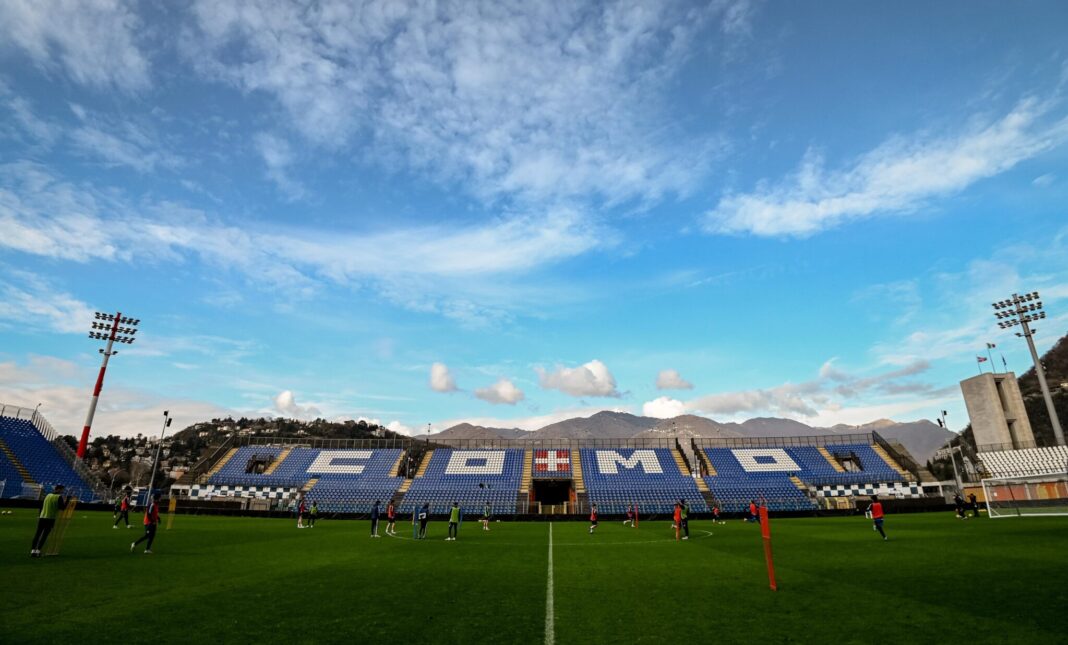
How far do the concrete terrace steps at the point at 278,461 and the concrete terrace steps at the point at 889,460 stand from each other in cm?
6233

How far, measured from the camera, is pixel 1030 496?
109ft

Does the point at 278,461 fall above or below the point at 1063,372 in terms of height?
below

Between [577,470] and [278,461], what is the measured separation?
32.6 meters

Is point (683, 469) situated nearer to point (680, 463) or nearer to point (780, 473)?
point (680, 463)

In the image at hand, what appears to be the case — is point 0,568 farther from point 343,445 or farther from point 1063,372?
point 1063,372

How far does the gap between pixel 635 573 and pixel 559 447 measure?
1934 inches

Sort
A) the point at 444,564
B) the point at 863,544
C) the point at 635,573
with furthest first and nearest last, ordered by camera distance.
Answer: the point at 863,544 < the point at 444,564 < the point at 635,573

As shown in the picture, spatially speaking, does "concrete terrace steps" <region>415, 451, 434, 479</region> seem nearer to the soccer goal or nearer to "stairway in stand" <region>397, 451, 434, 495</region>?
"stairway in stand" <region>397, 451, 434, 495</region>

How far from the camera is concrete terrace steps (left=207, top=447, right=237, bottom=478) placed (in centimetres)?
5485

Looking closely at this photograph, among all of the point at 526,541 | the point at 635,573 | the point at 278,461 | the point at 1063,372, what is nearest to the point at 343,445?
the point at 278,461

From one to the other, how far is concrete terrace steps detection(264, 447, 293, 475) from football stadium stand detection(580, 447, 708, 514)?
3293cm

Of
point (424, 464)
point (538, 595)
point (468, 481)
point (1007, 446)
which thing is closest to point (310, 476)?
point (424, 464)

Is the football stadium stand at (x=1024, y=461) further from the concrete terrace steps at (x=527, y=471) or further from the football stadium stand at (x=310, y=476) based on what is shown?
Result: the football stadium stand at (x=310, y=476)

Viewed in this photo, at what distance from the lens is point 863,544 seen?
18.3m
